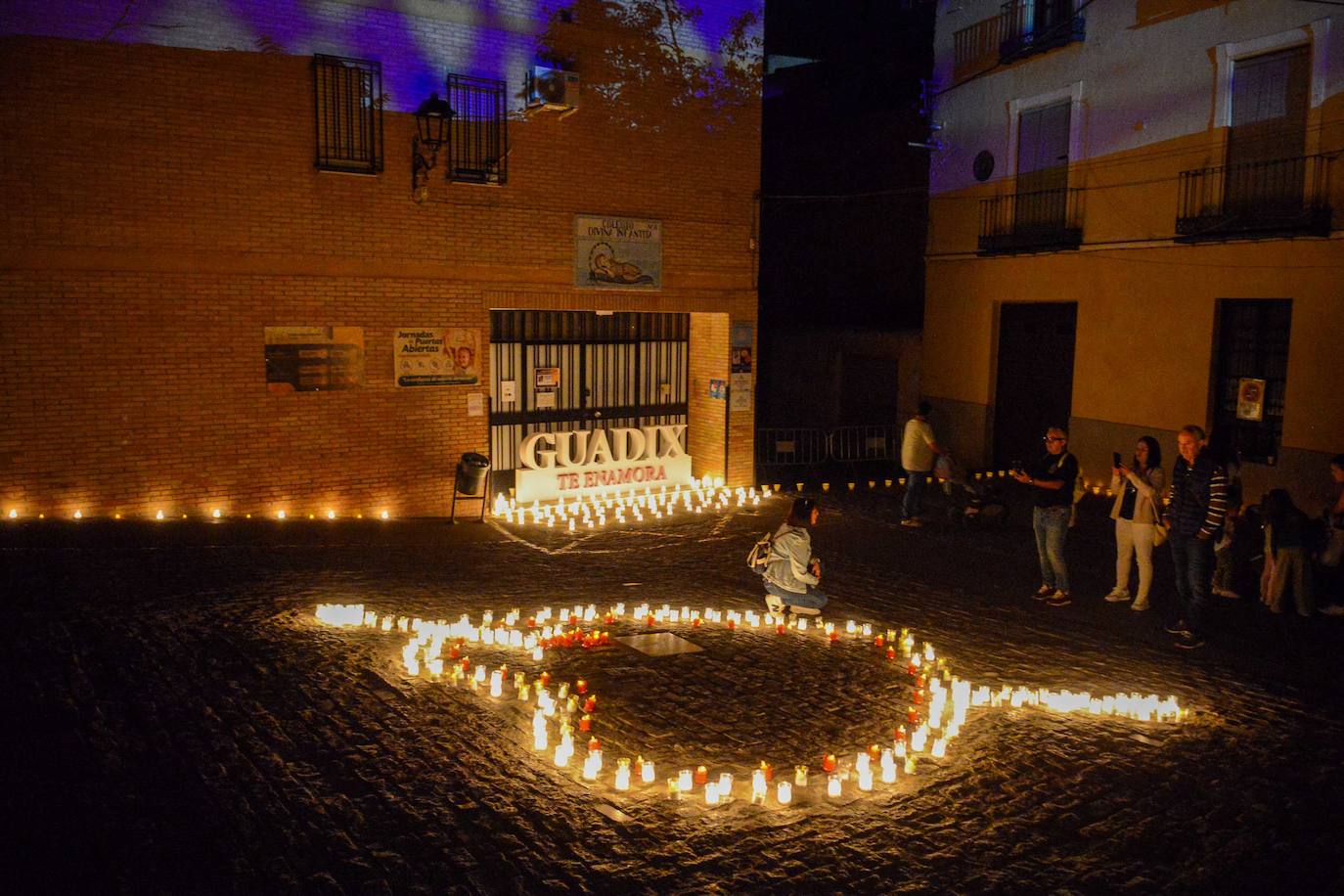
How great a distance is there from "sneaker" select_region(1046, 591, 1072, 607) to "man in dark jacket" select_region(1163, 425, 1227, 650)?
149cm

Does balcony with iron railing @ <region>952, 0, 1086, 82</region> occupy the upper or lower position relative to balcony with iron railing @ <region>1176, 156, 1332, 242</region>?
upper

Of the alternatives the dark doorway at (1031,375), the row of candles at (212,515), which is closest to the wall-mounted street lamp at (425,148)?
the row of candles at (212,515)

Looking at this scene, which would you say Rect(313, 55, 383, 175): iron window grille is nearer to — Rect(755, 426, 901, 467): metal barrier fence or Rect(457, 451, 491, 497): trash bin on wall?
Rect(457, 451, 491, 497): trash bin on wall

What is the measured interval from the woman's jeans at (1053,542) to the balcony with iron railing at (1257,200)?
8.00 metres

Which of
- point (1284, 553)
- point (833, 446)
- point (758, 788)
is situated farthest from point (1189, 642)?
point (833, 446)

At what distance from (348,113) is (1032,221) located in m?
13.3

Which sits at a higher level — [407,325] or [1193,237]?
[1193,237]

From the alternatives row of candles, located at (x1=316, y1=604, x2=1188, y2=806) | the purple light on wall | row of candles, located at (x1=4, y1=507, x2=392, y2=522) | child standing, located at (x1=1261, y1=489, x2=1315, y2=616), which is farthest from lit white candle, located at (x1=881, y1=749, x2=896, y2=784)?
the purple light on wall

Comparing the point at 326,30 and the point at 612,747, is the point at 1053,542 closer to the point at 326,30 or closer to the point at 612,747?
the point at 612,747

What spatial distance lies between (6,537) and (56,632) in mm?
3823

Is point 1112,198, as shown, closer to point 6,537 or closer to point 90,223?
point 90,223

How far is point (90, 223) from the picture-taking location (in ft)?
43.3

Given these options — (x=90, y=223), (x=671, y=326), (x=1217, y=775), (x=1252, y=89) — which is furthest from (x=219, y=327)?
(x=1252, y=89)

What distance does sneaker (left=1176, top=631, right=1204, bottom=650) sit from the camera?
10.1 meters
